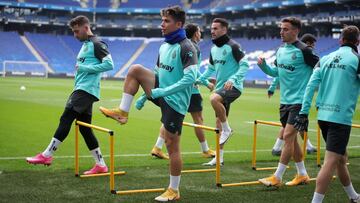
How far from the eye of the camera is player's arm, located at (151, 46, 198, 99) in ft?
20.4

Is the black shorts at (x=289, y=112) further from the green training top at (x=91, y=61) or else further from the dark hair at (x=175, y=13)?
the green training top at (x=91, y=61)

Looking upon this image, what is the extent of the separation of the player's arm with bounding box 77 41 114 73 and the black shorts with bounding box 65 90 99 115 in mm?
383

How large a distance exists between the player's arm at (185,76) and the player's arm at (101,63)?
6.14 ft

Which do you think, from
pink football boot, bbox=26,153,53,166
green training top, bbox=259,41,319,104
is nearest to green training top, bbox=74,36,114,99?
pink football boot, bbox=26,153,53,166

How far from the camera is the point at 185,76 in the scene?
20.8ft

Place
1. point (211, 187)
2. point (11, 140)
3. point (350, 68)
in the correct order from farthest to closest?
point (11, 140), point (211, 187), point (350, 68)

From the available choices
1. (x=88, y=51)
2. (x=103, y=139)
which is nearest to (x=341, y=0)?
(x=103, y=139)

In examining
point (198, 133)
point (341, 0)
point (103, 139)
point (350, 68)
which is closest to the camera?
point (350, 68)

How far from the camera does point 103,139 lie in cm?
1273

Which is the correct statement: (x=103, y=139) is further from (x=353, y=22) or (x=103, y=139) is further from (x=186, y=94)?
(x=353, y=22)

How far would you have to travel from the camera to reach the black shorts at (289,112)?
7.59 m

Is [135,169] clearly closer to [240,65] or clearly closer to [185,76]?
[240,65]

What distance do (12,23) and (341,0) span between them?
4499cm

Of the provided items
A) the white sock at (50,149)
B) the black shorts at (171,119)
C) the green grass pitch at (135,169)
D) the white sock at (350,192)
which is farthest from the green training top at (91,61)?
the white sock at (350,192)
